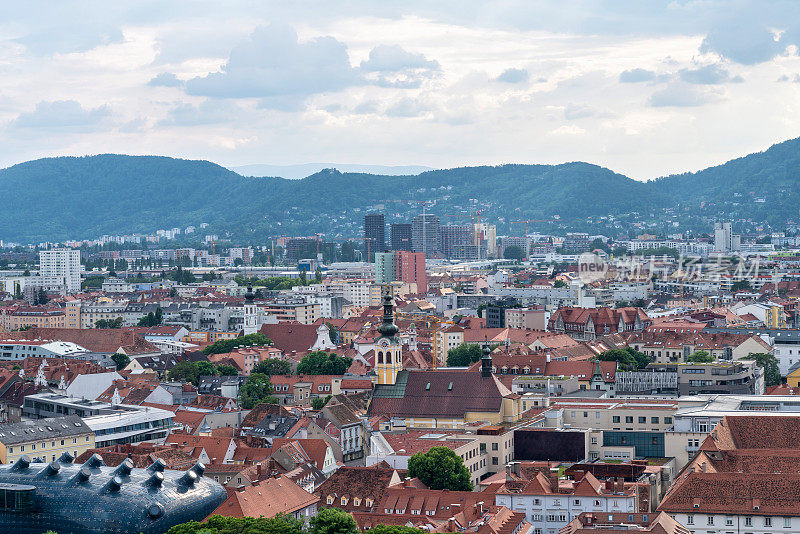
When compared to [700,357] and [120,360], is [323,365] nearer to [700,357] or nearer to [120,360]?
[120,360]

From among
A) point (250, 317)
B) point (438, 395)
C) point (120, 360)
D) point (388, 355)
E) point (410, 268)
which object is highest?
point (388, 355)

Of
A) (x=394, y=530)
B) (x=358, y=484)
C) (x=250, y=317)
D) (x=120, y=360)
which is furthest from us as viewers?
(x=250, y=317)

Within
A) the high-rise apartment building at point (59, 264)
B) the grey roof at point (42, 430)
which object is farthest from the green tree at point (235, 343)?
the high-rise apartment building at point (59, 264)

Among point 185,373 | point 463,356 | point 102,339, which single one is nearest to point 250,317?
point 102,339

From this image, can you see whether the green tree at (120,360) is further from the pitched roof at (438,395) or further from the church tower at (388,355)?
the pitched roof at (438,395)

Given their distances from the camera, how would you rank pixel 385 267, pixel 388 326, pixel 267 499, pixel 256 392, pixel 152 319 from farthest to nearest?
pixel 385 267, pixel 152 319, pixel 256 392, pixel 388 326, pixel 267 499

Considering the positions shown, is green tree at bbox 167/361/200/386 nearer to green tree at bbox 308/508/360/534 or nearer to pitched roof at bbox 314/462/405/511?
pitched roof at bbox 314/462/405/511

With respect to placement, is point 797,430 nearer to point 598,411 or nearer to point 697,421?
point 697,421

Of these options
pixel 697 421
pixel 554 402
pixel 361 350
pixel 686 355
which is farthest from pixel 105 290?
pixel 697 421
